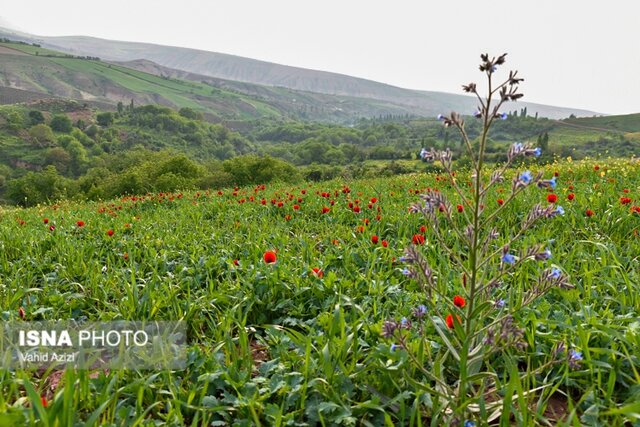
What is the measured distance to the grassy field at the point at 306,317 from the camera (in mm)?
2109

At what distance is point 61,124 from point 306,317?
20216cm

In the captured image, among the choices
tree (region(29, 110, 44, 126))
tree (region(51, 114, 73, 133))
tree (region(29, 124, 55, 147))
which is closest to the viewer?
tree (region(29, 124, 55, 147))

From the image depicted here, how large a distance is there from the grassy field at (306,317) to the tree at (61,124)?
197057 mm

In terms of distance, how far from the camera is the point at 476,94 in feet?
5.89

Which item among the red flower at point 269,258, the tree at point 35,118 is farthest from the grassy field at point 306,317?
the tree at point 35,118

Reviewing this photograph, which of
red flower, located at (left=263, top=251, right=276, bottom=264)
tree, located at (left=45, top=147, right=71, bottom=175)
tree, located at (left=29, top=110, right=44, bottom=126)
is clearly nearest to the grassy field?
red flower, located at (left=263, top=251, right=276, bottom=264)

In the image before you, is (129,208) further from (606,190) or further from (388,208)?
(606,190)

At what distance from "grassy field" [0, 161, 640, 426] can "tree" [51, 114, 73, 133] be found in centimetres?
19706

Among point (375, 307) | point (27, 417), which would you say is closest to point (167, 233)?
point (375, 307)

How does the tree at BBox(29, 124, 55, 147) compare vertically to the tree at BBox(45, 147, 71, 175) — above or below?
above

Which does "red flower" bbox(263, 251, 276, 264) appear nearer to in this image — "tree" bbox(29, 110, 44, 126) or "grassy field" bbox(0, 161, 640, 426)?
"grassy field" bbox(0, 161, 640, 426)

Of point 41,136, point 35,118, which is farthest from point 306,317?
point 35,118

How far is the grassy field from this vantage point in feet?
6.92

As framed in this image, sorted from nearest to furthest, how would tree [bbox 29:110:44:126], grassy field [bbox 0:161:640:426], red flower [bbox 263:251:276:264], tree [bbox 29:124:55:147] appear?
grassy field [bbox 0:161:640:426], red flower [bbox 263:251:276:264], tree [bbox 29:124:55:147], tree [bbox 29:110:44:126]
